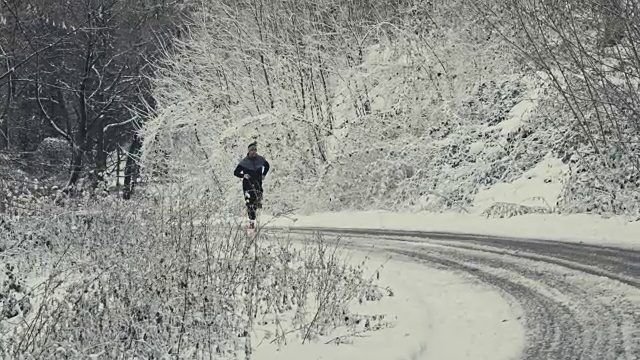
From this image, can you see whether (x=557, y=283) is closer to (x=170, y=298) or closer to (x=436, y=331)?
(x=436, y=331)

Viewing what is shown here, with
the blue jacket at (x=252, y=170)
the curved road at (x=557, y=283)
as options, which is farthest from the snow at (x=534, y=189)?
the blue jacket at (x=252, y=170)

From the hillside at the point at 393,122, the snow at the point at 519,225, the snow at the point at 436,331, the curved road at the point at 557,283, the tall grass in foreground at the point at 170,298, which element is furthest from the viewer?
the hillside at the point at 393,122

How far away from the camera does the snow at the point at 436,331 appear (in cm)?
488

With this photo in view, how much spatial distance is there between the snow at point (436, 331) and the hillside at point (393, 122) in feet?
17.4

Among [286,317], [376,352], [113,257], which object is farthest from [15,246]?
[376,352]

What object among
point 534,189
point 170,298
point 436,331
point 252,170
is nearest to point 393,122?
point 534,189

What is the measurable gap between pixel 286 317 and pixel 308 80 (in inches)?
587

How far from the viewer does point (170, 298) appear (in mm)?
5930

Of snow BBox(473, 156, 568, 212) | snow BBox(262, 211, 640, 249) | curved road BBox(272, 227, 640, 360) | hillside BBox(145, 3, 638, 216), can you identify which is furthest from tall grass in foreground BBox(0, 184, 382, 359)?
hillside BBox(145, 3, 638, 216)

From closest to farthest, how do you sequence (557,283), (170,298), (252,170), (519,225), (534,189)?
(170,298) → (557,283) → (519,225) → (534,189) → (252,170)

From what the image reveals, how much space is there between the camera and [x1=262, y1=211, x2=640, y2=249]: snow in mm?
9062

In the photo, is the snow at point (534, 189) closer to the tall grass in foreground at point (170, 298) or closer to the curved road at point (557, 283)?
the curved road at point (557, 283)

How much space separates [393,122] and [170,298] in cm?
1213

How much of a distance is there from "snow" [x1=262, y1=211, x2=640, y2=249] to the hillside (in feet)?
1.67
